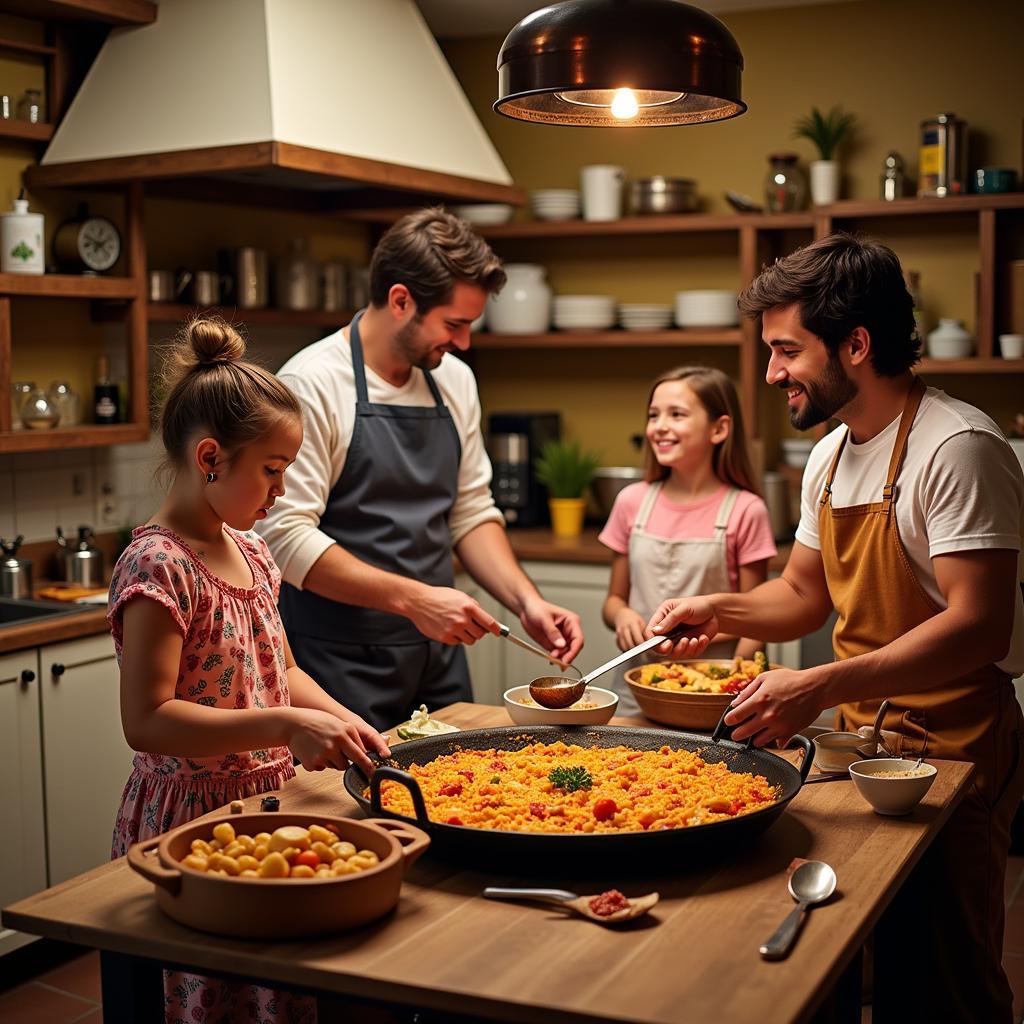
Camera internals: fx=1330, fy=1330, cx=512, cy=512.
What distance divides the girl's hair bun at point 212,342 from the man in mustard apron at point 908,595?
3.10ft

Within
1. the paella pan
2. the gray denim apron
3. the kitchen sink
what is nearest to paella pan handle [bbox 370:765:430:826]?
the paella pan

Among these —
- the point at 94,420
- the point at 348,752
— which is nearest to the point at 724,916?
the point at 348,752

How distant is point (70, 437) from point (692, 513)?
5.92ft

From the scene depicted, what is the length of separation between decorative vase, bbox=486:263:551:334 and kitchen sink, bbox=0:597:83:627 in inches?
86.4

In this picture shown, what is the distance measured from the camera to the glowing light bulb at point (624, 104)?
193cm

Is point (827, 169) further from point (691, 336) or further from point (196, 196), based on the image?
point (196, 196)

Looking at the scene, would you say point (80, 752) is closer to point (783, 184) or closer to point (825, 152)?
point (783, 184)

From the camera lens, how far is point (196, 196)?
4449 millimetres

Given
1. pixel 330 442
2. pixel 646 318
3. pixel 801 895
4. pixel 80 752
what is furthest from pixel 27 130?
pixel 801 895

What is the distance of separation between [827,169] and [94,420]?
8.89 feet

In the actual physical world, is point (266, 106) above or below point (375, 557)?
above

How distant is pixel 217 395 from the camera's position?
2012 millimetres

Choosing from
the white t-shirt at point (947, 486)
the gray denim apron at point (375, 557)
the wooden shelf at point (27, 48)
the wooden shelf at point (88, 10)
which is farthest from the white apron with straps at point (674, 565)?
the wooden shelf at point (27, 48)

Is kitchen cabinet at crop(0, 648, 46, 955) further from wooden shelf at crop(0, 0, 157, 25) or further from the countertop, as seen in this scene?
wooden shelf at crop(0, 0, 157, 25)
